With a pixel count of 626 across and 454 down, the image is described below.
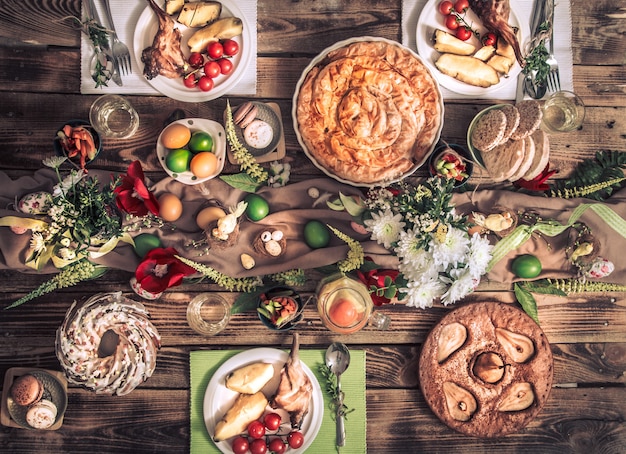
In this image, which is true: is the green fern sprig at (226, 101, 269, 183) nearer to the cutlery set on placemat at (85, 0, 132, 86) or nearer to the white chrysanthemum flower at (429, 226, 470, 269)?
the cutlery set on placemat at (85, 0, 132, 86)

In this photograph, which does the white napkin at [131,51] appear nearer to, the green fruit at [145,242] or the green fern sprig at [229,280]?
the green fruit at [145,242]

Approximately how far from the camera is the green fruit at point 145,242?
1.98 meters

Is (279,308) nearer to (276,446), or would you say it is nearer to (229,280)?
(229,280)

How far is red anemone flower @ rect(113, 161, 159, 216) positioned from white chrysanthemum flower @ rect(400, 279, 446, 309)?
0.96 meters

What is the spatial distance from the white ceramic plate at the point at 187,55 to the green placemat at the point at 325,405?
41.1 inches

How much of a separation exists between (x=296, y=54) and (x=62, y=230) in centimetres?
115

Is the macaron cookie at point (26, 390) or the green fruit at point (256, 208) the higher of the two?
the green fruit at point (256, 208)

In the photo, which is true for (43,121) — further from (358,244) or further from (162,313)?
(358,244)

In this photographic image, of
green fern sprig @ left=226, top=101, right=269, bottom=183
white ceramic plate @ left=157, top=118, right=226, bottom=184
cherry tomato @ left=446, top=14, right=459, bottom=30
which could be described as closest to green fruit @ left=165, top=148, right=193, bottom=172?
white ceramic plate @ left=157, top=118, right=226, bottom=184

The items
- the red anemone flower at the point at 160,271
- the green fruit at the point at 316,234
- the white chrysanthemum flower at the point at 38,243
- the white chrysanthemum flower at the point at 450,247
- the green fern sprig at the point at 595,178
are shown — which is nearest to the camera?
the white chrysanthemum flower at the point at 450,247

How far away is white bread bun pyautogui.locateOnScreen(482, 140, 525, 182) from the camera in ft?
6.38

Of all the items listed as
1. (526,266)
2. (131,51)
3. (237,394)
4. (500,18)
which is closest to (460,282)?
(526,266)

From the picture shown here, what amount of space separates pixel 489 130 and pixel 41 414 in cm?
204

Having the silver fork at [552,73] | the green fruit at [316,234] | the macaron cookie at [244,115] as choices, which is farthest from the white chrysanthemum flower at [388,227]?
the silver fork at [552,73]
